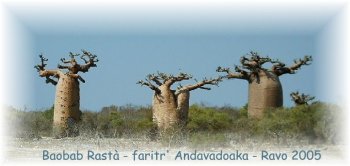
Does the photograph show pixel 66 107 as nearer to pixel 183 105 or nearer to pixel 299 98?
pixel 183 105

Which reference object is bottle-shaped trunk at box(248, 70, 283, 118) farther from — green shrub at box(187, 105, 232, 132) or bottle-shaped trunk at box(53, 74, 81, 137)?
bottle-shaped trunk at box(53, 74, 81, 137)

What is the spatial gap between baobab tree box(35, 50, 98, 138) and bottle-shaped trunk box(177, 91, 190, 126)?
219 cm

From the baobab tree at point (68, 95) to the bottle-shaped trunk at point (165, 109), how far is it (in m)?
1.83

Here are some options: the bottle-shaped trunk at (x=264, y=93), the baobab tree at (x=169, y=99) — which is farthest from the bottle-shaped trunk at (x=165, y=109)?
the bottle-shaped trunk at (x=264, y=93)

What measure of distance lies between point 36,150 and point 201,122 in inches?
179

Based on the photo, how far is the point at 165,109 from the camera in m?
13.5

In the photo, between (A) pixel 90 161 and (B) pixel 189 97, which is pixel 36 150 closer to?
(A) pixel 90 161

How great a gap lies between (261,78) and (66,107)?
188 inches

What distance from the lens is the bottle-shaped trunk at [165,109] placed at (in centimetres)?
1343

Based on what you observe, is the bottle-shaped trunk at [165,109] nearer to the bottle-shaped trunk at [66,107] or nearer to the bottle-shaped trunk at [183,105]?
the bottle-shaped trunk at [183,105]

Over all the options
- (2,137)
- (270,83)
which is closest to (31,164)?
(2,137)

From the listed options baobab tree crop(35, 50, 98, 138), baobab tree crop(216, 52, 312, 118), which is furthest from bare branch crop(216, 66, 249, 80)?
baobab tree crop(35, 50, 98, 138)

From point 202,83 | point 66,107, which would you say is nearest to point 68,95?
point 66,107

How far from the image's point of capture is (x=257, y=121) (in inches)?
539
